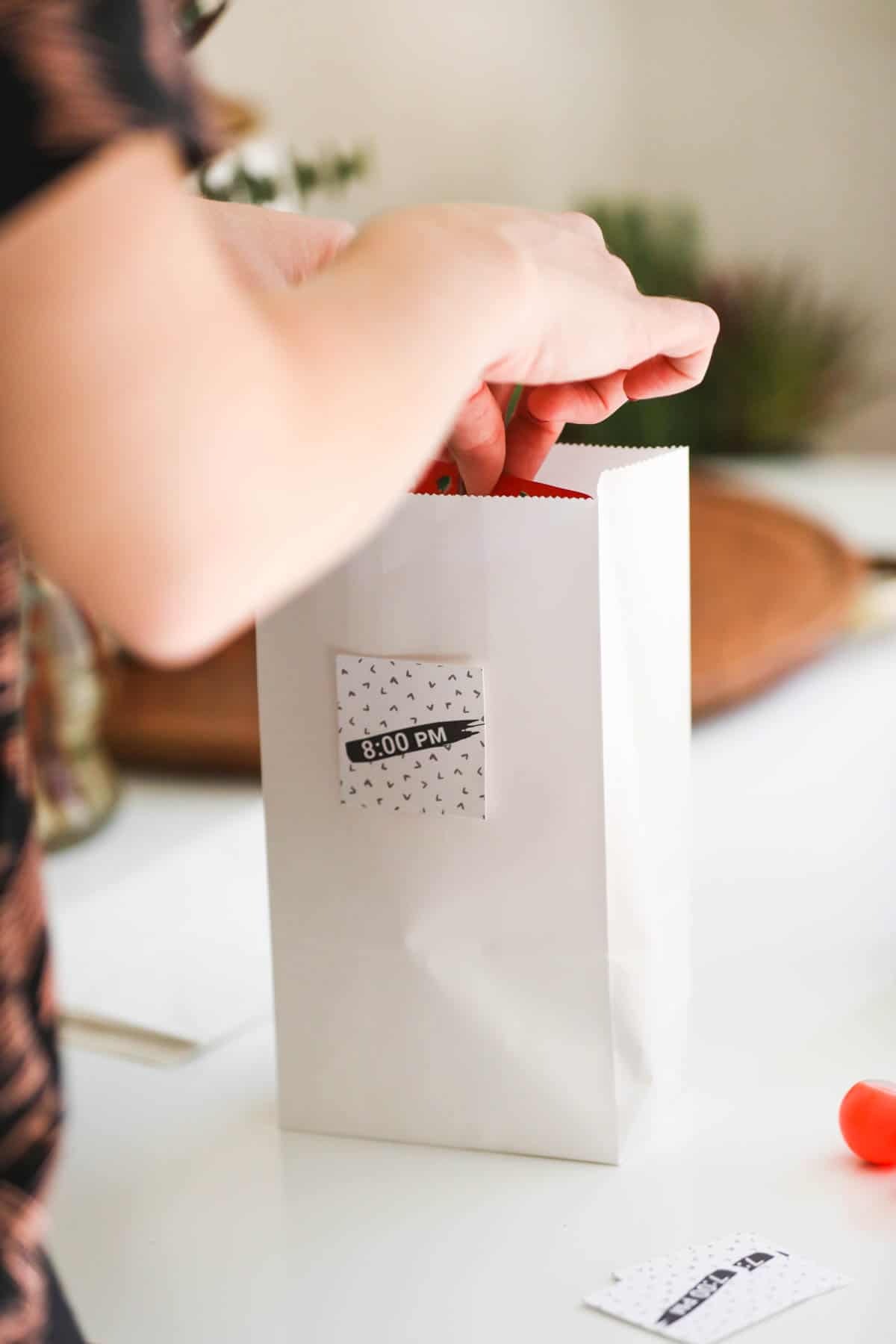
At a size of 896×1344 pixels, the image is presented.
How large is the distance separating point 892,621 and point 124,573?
51.4 inches

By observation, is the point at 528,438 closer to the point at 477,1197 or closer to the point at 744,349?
the point at 477,1197

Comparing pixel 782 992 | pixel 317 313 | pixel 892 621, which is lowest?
pixel 892 621

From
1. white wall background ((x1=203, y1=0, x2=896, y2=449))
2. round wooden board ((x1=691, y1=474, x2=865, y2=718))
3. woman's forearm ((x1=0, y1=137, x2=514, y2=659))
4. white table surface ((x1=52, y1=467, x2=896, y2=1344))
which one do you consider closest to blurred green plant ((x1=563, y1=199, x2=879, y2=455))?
white wall background ((x1=203, y1=0, x2=896, y2=449))

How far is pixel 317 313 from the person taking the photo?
0.42 m

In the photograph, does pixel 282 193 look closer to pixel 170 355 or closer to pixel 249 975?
pixel 249 975

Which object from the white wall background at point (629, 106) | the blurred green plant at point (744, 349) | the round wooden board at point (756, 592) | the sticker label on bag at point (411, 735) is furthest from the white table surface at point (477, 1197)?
the white wall background at point (629, 106)

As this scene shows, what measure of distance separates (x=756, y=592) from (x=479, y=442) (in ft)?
3.07

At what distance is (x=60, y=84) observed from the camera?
0.33 m

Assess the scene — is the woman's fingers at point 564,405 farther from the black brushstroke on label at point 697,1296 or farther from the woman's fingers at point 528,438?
the black brushstroke on label at point 697,1296

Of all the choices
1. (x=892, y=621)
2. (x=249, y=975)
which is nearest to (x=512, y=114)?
(x=892, y=621)

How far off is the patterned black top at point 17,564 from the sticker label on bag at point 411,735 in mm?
288

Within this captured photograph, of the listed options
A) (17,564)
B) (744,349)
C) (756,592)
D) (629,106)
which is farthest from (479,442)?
(629,106)

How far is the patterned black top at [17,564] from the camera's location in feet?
1.10

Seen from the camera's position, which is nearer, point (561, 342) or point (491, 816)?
A: point (561, 342)
